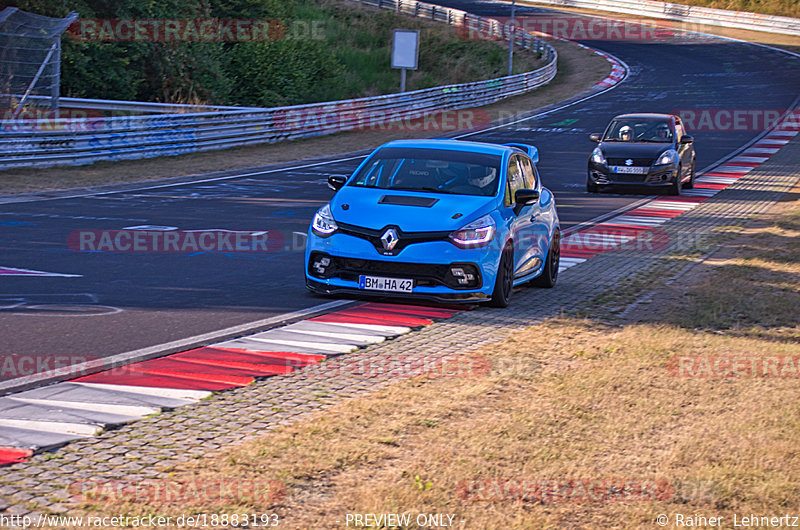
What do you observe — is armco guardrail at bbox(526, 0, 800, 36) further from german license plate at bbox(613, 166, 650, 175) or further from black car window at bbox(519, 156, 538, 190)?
black car window at bbox(519, 156, 538, 190)

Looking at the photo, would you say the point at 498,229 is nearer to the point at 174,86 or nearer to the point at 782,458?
the point at 782,458

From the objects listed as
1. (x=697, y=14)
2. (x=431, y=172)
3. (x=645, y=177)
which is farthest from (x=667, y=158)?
(x=697, y=14)

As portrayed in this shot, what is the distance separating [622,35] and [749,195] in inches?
2070

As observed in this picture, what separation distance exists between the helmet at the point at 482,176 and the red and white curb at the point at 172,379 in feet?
5.82

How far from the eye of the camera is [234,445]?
575cm

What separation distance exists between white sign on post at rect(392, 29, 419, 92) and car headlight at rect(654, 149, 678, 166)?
78.0ft

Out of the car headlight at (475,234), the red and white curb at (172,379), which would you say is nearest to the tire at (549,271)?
the car headlight at (475,234)

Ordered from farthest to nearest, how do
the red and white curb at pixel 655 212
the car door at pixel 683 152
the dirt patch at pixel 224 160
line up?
the car door at pixel 683 152
the dirt patch at pixel 224 160
the red and white curb at pixel 655 212

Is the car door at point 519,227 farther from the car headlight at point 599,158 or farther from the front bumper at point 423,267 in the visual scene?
the car headlight at point 599,158

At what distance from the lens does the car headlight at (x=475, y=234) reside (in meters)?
10.1

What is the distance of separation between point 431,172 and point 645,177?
12.6m

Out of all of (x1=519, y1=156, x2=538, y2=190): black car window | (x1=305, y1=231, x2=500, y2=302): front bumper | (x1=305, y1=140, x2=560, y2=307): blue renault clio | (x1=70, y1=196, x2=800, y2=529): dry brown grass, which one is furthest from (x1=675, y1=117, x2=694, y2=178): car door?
(x1=70, y1=196, x2=800, y2=529): dry brown grass

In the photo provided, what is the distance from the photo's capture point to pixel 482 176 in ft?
36.4

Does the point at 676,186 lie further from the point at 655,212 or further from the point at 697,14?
the point at 697,14
